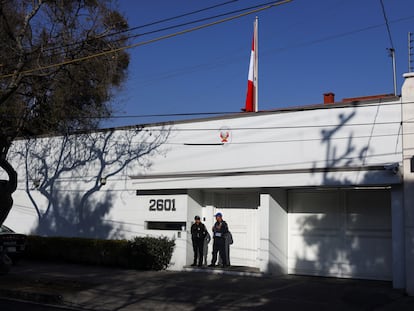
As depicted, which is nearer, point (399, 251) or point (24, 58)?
point (399, 251)

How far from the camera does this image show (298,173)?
13.8 metres

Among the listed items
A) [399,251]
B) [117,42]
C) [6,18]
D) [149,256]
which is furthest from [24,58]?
[399,251]

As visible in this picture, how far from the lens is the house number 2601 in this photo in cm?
1642

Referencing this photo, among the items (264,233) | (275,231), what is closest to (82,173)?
(264,233)

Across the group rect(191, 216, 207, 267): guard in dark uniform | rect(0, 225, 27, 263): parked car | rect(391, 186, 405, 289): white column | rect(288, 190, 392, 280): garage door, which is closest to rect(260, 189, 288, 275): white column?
rect(288, 190, 392, 280): garage door

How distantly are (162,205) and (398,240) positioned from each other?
7.33 metres

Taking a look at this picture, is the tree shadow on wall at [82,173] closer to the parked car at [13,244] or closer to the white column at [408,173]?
the parked car at [13,244]

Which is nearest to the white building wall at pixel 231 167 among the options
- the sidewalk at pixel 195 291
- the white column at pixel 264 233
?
the white column at pixel 264 233

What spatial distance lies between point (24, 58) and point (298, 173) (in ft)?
26.6

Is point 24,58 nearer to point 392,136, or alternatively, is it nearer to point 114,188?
point 114,188

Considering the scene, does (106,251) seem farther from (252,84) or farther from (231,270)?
(252,84)

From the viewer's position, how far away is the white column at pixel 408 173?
468 inches

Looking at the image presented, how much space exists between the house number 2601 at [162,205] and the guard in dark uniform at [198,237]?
0.97 meters

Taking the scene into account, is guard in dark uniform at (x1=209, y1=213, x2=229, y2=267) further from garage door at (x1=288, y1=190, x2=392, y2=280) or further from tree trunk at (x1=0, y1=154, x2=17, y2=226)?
tree trunk at (x1=0, y1=154, x2=17, y2=226)
